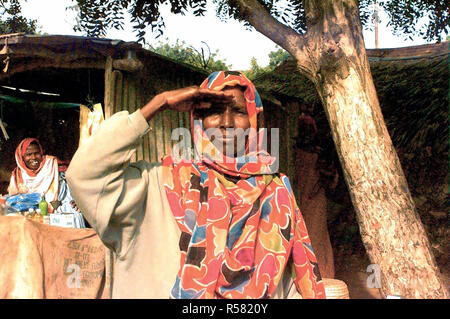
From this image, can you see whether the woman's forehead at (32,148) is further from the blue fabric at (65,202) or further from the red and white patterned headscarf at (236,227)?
the red and white patterned headscarf at (236,227)

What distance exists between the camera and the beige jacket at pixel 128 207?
5.63 ft

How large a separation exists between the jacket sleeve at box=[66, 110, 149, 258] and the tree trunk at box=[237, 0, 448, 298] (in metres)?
2.48

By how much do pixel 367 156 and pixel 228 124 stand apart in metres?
2.20

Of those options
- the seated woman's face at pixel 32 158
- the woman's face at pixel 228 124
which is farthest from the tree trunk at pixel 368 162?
the seated woman's face at pixel 32 158

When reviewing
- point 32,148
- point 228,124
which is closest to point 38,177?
point 32,148

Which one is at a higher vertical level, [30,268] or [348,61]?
[348,61]

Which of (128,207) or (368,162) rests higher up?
(368,162)

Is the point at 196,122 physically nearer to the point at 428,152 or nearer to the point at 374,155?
the point at 374,155

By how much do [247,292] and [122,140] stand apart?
727mm

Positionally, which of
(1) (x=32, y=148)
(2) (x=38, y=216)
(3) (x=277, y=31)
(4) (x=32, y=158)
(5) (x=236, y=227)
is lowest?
(2) (x=38, y=216)

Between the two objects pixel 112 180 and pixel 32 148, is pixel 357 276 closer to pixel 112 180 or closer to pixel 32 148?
pixel 32 148

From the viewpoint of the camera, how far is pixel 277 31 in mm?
4578

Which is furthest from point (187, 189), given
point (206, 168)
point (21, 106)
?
point (21, 106)

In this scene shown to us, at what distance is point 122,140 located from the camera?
1732 mm
